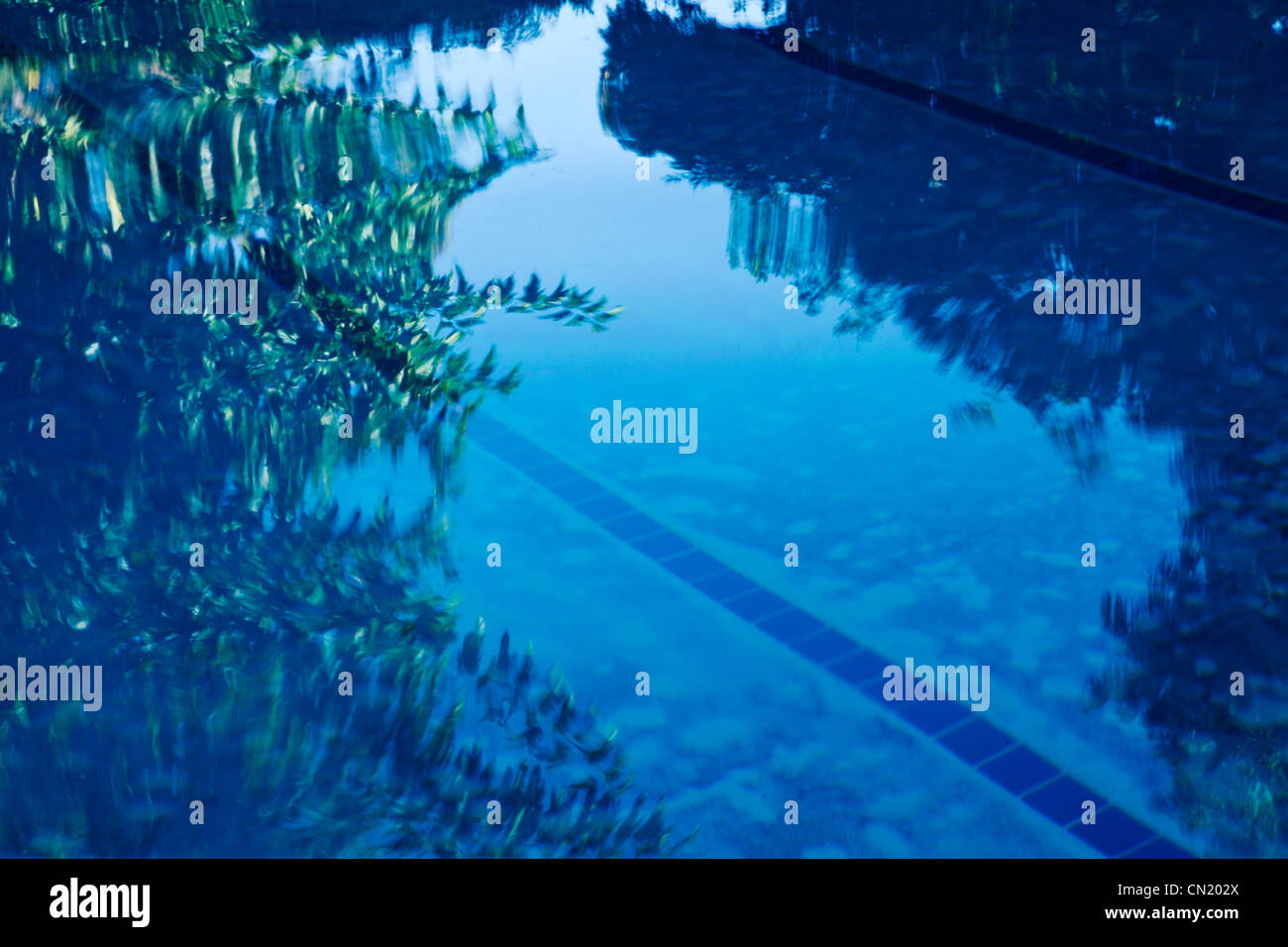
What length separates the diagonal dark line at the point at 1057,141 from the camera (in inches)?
255

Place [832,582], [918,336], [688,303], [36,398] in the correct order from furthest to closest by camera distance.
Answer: [688,303] → [918,336] → [36,398] → [832,582]

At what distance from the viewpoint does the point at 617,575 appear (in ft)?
14.1

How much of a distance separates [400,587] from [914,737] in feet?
6.04

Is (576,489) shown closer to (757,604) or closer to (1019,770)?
(757,604)

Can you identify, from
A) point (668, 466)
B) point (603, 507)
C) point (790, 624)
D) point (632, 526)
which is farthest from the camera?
point (668, 466)

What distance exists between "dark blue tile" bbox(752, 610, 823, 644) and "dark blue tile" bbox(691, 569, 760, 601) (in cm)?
18

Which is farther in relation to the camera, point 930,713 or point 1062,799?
point 930,713

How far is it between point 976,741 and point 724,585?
3.50 feet

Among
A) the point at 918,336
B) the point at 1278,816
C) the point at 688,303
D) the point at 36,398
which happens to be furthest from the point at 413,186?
the point at 1278,816

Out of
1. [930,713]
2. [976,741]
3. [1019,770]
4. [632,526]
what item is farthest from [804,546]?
[1019,770]

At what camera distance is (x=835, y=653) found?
12.7 feet

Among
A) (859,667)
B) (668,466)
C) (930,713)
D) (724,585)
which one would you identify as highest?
(668,466)

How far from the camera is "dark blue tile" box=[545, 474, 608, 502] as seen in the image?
15.6ft
